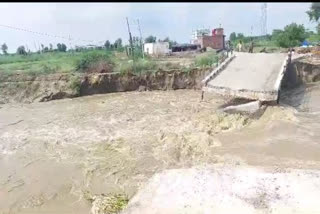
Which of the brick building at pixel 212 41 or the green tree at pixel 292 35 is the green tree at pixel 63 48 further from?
the green tree at pixel 292 35

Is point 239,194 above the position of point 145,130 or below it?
above

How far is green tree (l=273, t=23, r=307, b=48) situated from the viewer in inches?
875

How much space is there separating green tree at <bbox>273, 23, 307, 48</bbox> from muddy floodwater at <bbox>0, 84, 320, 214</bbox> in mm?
8989

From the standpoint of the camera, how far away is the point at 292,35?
2258cm

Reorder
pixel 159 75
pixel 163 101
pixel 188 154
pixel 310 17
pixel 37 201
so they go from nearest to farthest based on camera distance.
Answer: pixel 37 201 → pixel 188 154 → pixel 163 101 → pixel 159 75 → pixel 310 17

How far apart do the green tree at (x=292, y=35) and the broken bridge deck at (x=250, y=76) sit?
8974 mm

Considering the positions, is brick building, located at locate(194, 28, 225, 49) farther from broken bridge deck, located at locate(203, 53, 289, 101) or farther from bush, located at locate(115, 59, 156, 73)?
broken bridge deck, located at locate(203, 53, 289, 101)

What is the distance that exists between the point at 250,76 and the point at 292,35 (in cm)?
1200

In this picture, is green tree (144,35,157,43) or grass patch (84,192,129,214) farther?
green tree (144,35,157,43)

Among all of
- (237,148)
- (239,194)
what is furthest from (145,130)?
(239,194)

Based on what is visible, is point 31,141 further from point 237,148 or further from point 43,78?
point 43,78

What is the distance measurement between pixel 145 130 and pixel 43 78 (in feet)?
31.7

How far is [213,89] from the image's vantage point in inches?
455

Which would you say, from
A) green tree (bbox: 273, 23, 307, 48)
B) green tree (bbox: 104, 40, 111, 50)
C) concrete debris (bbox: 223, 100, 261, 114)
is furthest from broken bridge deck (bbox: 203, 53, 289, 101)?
green tree (bbox: 104, 40, 111, 50)
